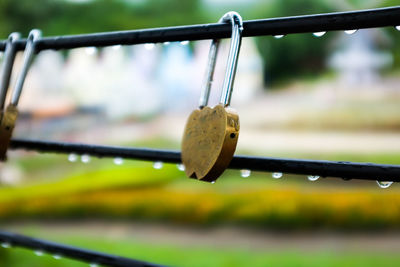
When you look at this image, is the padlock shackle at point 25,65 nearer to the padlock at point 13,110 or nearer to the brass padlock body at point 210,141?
the padlock at point 13,110

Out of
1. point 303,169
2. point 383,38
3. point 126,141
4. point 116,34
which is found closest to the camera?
point 303,169

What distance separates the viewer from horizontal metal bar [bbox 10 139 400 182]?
334 millimetres

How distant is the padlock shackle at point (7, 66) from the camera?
1.72ft

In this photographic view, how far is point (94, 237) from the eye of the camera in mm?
5867

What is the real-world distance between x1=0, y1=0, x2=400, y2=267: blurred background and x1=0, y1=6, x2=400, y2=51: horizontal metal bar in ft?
15.5

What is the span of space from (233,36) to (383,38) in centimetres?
542

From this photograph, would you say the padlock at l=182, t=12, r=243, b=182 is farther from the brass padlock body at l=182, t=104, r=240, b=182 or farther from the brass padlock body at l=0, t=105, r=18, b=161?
the brass padlock body at l=0, t=105, r=18, b=161

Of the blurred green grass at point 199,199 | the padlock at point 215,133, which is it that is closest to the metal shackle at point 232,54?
the padlock at point 215,133

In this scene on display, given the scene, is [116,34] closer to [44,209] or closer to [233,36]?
[233,36]

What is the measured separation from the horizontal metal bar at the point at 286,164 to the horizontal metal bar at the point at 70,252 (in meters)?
0.10

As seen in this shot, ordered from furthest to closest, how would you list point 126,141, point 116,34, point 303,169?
point 126,141
point 116,34
point 303,169

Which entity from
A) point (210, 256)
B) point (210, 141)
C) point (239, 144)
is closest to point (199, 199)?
point (210, 256)

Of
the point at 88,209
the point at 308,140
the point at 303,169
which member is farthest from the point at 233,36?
the point at 88,209

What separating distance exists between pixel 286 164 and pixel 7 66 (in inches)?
13.0
